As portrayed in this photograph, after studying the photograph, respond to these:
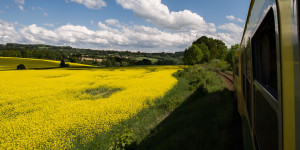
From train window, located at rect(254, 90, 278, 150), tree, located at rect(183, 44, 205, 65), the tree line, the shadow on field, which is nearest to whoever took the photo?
train window, located at rect(254, 90, 278, 150)

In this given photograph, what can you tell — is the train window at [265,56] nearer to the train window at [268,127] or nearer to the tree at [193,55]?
the train window at [268,127]

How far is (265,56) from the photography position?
1842 mm

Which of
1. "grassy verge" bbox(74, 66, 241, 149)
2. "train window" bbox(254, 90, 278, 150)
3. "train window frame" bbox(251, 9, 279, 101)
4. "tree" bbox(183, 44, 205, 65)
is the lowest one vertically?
"grassy verge" bbox(74, 66, 241, 149)

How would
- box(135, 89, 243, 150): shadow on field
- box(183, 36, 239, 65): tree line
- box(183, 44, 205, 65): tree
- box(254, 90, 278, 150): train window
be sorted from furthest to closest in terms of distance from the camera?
1. box(183, 36, 239, 65): tree line
2. box(183, 44, 205, 65): tree
3. box(135, 89, 243, 150): shadow on field
4. box(254, 90, 278, 150): train window

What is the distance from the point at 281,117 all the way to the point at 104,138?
20.2 feet

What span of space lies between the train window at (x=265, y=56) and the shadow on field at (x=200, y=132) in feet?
9.44

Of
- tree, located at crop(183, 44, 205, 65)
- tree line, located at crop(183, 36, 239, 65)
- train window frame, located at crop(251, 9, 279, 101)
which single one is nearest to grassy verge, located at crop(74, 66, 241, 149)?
train window frame, located at crop(251, 9, 279, 101)

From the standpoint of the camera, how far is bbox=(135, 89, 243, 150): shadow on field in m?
4.52

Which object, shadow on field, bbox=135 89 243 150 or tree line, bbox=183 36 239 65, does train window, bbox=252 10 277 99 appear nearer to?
shadow on field, bbox=135 89 243 150

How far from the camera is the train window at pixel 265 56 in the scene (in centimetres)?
158

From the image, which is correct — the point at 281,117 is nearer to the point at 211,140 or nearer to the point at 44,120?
the point at 211,140

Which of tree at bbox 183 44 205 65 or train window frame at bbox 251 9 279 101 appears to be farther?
tree at bbox 183 44 205 65

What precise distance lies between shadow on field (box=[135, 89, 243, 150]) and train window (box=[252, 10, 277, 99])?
2876mm

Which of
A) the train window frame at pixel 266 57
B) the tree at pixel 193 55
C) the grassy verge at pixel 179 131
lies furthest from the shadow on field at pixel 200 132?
the tree at pixel 193 55
